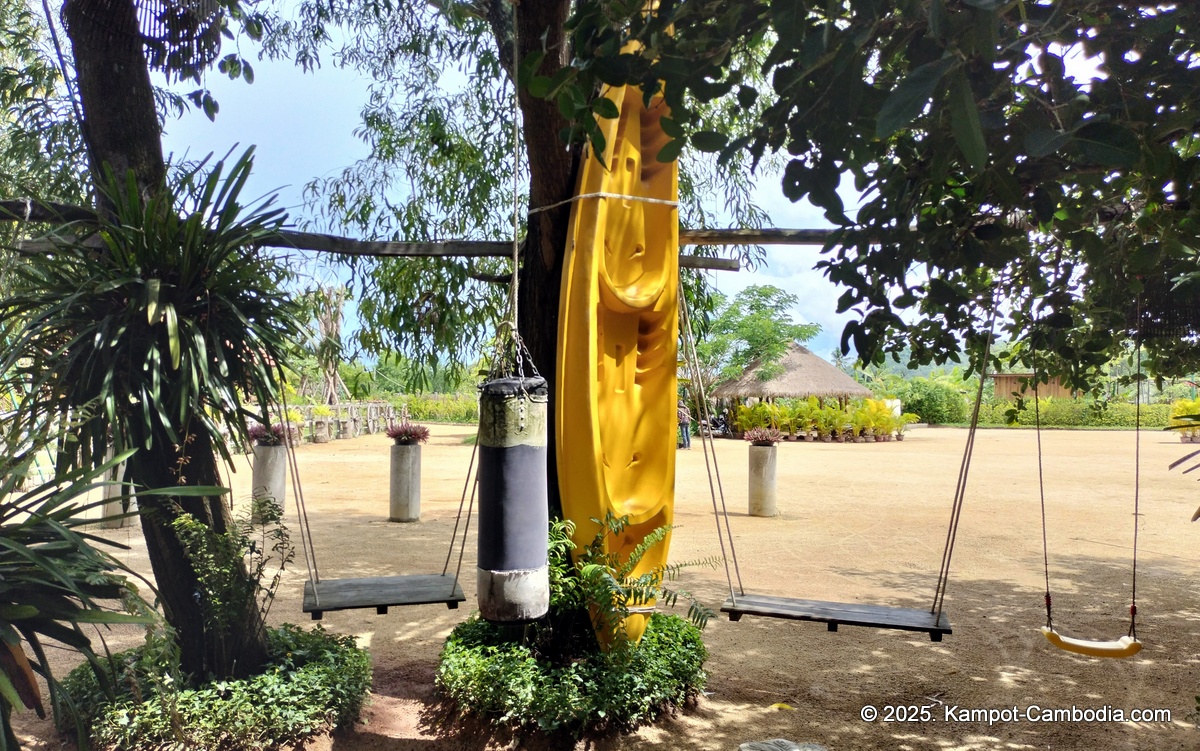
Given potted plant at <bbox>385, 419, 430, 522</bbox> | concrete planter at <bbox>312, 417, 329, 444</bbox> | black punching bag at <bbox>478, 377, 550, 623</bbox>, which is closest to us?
black punching bag at <bbox>478, 377, 550, 623</bbox>

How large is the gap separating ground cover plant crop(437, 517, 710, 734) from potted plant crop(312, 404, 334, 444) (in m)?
21.0

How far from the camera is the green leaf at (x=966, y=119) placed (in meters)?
1.51

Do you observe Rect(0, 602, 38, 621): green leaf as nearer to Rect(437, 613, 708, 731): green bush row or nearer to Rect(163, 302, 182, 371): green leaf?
Rect(163, 302, 182, 371): green leaf

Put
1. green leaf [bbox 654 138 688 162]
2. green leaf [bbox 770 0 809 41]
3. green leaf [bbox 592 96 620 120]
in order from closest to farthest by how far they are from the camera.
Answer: green leaf [bbox 770 0 809 41] → green leaf [bbox 592 96 620 120] → green leaf [bbox 654 138 688 162]

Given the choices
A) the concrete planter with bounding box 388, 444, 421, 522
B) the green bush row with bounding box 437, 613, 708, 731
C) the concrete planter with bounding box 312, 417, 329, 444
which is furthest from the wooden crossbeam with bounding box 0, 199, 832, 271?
the concrete planter with bounding box 312, 417, 329, 444

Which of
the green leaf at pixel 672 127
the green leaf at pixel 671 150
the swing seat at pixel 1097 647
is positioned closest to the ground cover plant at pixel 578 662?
the swing seat at pixel 1097 647

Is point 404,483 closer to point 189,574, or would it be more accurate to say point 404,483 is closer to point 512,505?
point 189,574

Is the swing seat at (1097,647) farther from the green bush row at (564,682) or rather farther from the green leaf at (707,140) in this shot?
the green leaf at (707,140)

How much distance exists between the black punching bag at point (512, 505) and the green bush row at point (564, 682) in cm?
78

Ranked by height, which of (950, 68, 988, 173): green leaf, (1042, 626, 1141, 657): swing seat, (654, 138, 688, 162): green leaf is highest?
(654, 138, 688, 162): green leaf

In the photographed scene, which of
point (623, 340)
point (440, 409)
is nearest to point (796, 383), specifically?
point (440, 409)

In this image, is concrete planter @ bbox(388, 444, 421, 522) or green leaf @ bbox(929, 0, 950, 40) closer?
green leaf @ bbox(929, 0, 950, 40)

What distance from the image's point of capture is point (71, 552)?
2900mm

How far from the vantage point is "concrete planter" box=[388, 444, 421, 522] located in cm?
1051
